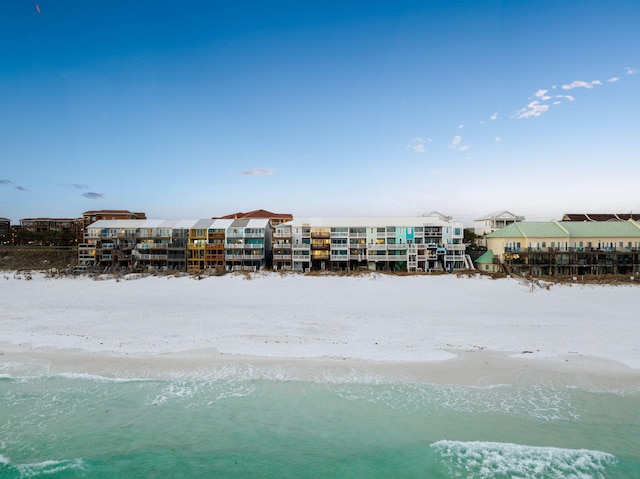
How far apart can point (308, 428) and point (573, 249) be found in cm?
5392

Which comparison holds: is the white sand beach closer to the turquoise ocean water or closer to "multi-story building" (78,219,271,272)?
the turquoise ocean water

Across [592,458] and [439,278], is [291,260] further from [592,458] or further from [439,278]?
[592,458]

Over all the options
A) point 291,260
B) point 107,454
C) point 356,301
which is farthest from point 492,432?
point 291,260

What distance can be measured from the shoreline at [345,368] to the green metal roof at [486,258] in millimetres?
39427

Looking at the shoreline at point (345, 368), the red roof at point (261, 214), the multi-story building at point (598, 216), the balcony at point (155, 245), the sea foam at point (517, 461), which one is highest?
the red roof at point (261, 214)

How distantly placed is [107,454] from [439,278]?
38726 millimetres

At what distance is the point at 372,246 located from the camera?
5319 centimetres

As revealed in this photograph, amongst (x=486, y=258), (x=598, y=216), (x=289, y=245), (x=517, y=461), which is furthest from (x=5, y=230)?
(x=598, y=216)

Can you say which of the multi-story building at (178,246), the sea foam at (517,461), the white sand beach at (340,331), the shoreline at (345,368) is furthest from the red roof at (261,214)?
the sea foam at (517,461)

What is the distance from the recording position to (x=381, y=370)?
13.3 metres

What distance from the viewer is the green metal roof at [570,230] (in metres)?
49.7

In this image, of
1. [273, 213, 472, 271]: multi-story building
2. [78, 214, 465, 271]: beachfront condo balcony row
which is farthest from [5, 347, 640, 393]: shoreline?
[273, 213, 472, 271]: multi-story building

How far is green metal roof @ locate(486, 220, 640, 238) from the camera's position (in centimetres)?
4969

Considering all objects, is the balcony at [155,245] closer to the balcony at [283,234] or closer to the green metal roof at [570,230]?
the balcony at [283,234]
